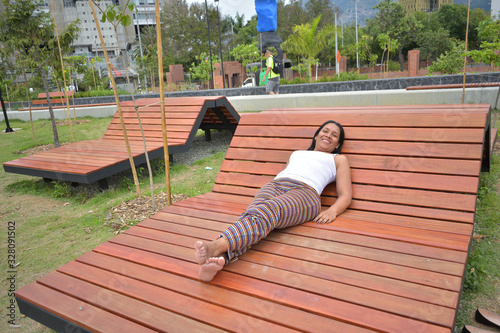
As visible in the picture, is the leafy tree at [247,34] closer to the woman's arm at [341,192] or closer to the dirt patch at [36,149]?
the dirt patch at [36,149]

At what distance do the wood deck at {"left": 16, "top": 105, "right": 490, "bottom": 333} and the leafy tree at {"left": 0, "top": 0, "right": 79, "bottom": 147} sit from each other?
21.4 ft

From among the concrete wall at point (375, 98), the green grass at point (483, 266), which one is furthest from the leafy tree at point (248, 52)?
the green grass at point (483, 266)

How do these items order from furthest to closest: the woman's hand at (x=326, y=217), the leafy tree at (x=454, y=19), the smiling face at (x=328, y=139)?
the leafy tree at (x=454, y=19) < the smiling face at (x=328, y=139) < the woman's hand at (x=326, y=217)

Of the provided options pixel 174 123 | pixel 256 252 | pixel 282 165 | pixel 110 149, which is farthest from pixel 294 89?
pixel 256 252

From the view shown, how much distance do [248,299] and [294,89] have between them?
1367 centimetres

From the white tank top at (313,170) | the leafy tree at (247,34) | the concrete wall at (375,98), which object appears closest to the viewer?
the white tank top at (313,170)

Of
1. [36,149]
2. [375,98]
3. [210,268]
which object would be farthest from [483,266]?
[36,149]

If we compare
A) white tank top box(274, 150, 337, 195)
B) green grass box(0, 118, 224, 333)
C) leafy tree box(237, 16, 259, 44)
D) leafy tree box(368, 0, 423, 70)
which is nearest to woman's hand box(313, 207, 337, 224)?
white tank top box(274, 150, 337, 195)

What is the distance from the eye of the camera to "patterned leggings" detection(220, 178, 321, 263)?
7.50 ft

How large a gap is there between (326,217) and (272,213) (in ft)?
1.74

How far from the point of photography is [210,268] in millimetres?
2078

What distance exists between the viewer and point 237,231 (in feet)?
7.48

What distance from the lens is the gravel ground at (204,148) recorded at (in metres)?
6.93

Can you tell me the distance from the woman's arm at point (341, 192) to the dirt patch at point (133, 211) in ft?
7.28
